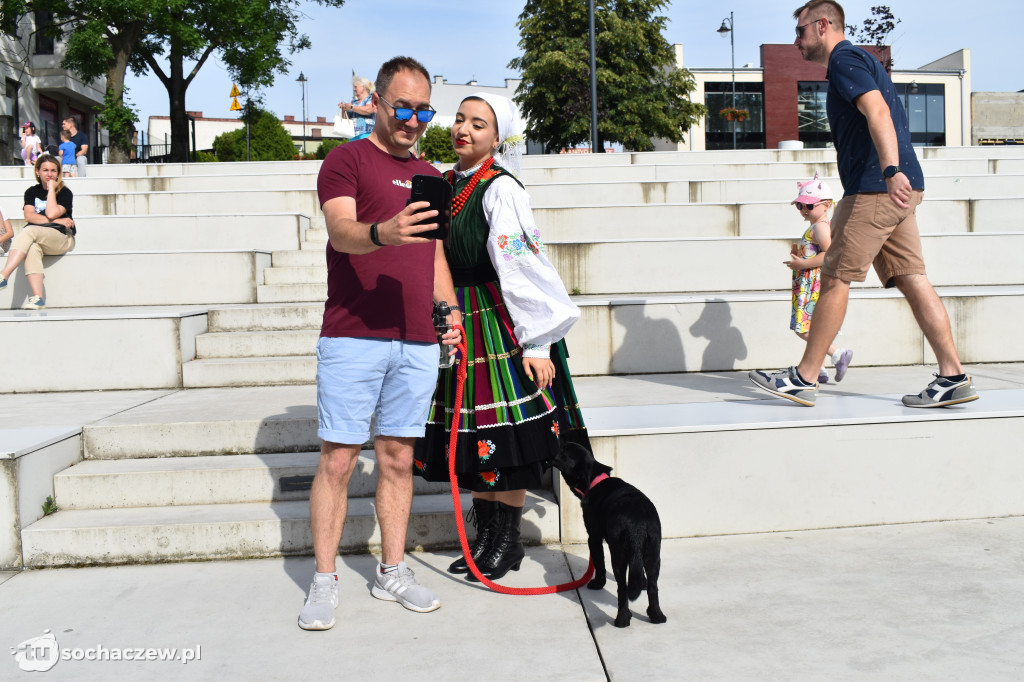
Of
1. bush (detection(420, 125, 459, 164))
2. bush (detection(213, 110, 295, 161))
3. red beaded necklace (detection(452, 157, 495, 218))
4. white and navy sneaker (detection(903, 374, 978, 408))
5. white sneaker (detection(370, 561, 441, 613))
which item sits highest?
bush (detection(213, 110, 295, 161))

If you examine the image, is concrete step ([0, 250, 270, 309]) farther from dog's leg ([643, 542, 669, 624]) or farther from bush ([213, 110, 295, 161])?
bush ([213, 110, 295, 161])

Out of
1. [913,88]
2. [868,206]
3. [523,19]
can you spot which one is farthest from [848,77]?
[913,88]

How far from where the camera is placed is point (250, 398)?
4.69 metres

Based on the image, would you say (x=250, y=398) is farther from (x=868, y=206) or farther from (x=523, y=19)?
(x=523, y=19)

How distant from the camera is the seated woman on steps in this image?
6.44m

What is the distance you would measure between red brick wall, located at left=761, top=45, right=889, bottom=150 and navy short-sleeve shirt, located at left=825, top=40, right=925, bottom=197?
46.4 metres

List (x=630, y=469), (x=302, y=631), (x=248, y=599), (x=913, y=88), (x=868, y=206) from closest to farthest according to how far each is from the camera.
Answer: (x=302, y=631) → (x=248, y=599) → (x=630, y=469) → (x=868, y=206) → (x=913, y=88)

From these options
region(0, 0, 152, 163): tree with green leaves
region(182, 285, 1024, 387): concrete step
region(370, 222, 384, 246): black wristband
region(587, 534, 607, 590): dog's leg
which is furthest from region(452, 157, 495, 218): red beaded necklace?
region(0, 0, 152, 163): tree with green leaves

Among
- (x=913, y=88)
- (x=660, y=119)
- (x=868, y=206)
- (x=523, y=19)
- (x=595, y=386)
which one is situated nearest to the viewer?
(x=868, y=206)

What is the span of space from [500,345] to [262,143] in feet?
141

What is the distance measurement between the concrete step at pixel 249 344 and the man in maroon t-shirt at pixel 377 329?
2642 mm

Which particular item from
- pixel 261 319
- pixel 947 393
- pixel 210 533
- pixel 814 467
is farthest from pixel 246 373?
pixel 947 393

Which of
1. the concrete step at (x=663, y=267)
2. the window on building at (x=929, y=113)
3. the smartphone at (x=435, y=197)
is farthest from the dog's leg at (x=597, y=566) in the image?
the window on building at (x=929, y=113)

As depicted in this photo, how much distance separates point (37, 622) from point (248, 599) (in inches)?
27.4
